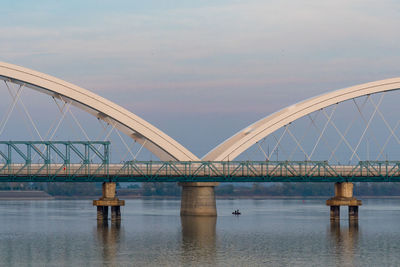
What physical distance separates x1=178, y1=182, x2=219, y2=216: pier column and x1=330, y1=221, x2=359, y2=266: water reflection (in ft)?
60.9

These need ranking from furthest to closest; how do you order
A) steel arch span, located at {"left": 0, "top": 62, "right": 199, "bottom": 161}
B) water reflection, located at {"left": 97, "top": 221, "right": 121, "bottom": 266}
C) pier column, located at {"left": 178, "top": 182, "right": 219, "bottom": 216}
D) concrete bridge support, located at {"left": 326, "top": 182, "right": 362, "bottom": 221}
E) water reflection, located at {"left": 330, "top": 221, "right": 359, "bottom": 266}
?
1. pier column, located at {"left": 178, "top": 182, "right": 219, "bottom": 216}
2. concrete bridge support, located at {"left": 326, "top": 182, "right": 362, "bottom": 221}
3. steel arch span, located at {"left": 0, "top": 62, "right": 199, "bottom": 161}
4. water reflection, located at {"left": 330, "top": 221, "right": 359, "bottom": 266}
5. water reflection, located at {"left": 97, "top": 221, "right": 121, "bottom": 266}

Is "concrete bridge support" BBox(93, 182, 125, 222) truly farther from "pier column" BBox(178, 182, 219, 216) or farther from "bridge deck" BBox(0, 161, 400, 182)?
"pier column" BBox(178, 182, 219, 216)

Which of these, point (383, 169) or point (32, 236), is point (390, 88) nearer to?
point (383, 169)

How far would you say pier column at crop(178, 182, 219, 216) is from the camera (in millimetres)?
127438

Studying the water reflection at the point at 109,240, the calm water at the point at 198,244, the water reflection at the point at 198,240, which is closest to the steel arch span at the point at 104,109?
the water reflection at the point at 198,240

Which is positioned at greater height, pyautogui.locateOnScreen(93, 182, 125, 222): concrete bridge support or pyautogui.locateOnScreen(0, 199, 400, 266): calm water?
pyautogui.locateOnScreen(93, 182, 125, 222): concrete bridge support

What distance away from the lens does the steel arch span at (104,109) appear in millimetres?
112875

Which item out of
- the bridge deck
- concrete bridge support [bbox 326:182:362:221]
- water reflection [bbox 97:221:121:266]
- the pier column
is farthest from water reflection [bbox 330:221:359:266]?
water reflection [bbox 97:221:121:266]

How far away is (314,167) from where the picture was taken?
123938 mm

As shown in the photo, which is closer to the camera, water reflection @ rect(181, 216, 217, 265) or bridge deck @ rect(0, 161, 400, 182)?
water reflection @ rect(181, 216, 217, 265)

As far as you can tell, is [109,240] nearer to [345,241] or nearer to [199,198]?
[345,241]

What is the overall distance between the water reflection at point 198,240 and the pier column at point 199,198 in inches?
58.5

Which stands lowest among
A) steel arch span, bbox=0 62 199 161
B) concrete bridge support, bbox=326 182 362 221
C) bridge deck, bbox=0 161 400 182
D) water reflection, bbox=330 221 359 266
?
water reflection, bbox=330 221 359 266

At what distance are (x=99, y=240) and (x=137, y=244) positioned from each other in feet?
18.2
